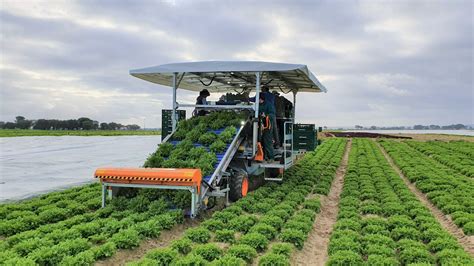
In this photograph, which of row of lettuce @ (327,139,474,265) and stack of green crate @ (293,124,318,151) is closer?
row of lettuce @ (327,139,474,265)

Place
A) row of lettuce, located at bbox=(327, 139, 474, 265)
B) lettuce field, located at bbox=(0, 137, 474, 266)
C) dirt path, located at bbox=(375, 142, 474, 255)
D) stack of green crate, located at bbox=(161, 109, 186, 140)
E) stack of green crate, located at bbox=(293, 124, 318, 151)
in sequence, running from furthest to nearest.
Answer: stack of green crate, located at bbox=(293, 124, 318, 151)
stack of green crate, located at bbox=(161, 109, 186, 140)
dirt path, located at bbox=(375, 142, 474, 255)
row of lettuce, located at bbox=(327, 139, 474, 265)
lettuce field, located at bbox=(0, 137, 474, 266)

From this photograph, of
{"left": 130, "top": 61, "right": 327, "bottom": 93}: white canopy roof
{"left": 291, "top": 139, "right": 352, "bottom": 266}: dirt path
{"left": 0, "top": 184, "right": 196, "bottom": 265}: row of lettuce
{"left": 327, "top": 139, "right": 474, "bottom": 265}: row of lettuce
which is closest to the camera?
{"left": 0, "top": 184, "right": 196, "bottom": 265}: row of lettuce

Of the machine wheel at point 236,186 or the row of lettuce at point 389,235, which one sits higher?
the machine wheel at point 236,186

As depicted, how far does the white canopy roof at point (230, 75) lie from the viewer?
11.3 meters

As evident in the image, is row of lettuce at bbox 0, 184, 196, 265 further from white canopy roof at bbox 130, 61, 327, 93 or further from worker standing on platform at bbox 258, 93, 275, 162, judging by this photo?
worker standing on platform at bbox 258, 93, 275, 162

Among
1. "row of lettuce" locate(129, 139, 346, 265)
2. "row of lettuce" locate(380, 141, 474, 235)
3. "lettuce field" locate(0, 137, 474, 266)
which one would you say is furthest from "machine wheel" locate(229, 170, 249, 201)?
"row of lettuce" locate(380, 141, 474, 235)

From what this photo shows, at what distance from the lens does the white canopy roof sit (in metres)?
11.3

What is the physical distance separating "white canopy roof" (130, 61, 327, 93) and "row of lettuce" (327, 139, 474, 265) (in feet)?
14.2

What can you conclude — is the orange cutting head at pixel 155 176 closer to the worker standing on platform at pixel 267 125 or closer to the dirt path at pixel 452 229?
the worker standing on platform at pixel 267 125

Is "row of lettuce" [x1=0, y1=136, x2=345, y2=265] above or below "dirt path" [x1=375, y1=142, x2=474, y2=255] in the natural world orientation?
above

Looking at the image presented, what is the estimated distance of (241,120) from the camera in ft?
37.9

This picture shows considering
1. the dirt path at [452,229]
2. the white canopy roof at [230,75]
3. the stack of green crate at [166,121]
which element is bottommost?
the dirt path at [452,229]

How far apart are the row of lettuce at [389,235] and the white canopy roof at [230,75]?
171 inches

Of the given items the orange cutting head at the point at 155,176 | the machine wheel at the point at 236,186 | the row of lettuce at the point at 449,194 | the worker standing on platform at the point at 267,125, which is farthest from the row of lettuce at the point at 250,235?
the row of lettuce at the point at 449,194
